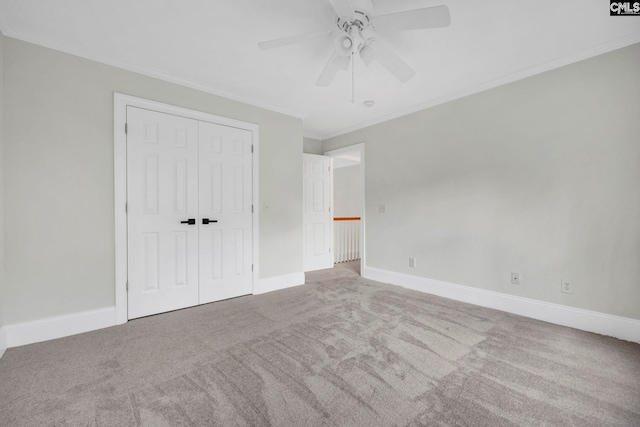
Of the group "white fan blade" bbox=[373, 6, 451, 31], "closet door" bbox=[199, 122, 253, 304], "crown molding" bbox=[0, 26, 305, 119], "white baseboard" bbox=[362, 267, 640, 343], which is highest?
"crown molding" bbox=[0, 26, 305, 119]

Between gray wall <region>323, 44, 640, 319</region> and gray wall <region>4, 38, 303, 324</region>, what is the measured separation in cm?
342

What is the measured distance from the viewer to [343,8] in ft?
5.37

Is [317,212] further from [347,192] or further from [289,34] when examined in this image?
[289,34]

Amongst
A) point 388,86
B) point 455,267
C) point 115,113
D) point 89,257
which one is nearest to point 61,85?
point 115,113

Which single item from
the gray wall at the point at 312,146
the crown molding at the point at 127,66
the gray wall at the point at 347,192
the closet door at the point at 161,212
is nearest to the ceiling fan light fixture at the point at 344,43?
the crown molding at the point at 127,66

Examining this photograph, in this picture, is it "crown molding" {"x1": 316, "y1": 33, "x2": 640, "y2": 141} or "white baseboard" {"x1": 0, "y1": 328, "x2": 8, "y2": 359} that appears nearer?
"white baseboard" {"x1": 0, "y1": 328, "x2": 8, "y2": 359}

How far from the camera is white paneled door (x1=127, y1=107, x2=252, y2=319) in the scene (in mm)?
2646

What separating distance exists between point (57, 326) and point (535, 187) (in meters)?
4.57

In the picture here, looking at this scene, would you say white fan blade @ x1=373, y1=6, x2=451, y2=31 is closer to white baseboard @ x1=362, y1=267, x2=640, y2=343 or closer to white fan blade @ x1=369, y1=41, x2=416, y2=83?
white fan blade @ x1=369, y1=41, x2=416, y2=83

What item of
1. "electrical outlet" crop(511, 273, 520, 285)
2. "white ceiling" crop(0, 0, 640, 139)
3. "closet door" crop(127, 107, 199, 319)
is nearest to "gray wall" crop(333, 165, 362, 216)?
"white ceiling" crop(0, 0, 640, 139)

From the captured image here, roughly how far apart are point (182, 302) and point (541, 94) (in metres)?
4.28

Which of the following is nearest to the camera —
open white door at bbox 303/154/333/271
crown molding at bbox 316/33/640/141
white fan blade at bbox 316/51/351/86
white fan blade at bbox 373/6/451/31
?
white fan blade at bbox 373/6/451/31

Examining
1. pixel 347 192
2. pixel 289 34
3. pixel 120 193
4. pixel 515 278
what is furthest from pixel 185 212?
pixel 347 192

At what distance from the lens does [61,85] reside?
89.5 inches
